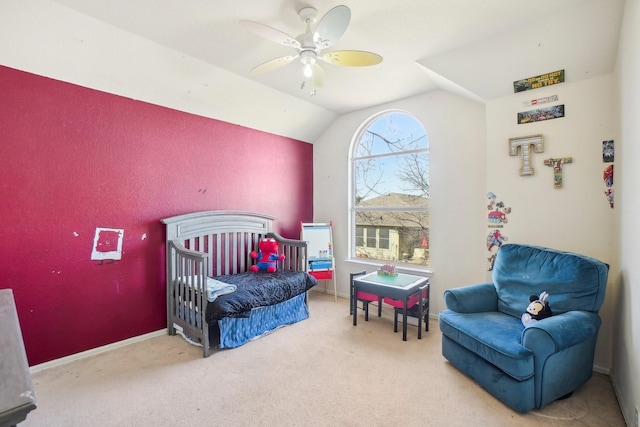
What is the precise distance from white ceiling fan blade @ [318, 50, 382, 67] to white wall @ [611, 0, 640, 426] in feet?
4.49

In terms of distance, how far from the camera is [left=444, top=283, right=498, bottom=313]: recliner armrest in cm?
240

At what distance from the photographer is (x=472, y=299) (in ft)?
7.96

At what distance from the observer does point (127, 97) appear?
2.74 m

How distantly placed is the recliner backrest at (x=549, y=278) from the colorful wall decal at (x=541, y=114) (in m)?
1.08

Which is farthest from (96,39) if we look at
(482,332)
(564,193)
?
(564,193)

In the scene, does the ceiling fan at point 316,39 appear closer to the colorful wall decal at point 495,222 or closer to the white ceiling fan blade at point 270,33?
the white ceiling fan blade at point 270,33

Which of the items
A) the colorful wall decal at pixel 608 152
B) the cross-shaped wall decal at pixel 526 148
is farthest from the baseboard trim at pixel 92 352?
the colorful wall decal at pixel 608 152

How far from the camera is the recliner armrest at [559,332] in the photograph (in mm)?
1766

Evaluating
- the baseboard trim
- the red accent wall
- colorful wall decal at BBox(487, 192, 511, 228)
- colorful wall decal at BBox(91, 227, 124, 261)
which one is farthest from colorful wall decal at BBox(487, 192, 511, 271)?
colorful wall decal at BBox(91, 227, 124, 261)

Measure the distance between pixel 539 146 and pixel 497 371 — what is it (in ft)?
6.03

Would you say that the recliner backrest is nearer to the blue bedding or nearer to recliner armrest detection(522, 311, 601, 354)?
recliner armrest detection(522, 311, 601, 354)

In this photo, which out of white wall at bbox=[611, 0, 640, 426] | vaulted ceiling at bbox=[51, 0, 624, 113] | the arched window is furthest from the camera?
the arched window

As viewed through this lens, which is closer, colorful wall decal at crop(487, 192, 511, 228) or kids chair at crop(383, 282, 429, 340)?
colorful wall decal at crop(487, 192, 511, 228)

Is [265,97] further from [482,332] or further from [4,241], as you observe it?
[482,332]
